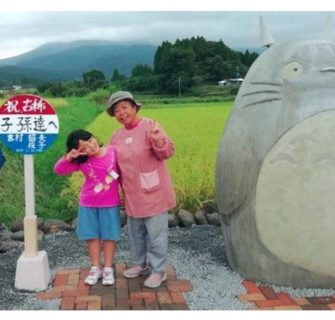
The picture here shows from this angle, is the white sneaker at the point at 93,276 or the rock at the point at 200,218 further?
the rock at the point at 200,218

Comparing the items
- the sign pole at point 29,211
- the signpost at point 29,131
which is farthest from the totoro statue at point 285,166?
the sign pole at point 29,211

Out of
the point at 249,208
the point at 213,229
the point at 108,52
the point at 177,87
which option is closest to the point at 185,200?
the point at 213,229

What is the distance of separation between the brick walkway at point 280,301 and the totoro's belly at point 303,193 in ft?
Result: 0.73

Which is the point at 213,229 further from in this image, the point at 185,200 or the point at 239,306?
the point at 239,306

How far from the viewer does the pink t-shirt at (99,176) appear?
412 centimetres

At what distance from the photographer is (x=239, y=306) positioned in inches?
153

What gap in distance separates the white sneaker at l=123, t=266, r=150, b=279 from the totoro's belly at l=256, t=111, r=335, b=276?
992 millimetres

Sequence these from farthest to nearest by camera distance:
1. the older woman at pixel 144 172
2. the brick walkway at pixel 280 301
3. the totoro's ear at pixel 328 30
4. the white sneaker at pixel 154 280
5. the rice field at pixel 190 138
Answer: the rice field at pixel 190 138, the totoro's ear at pixel 328 30, the white sneaker at pixel 154 280, the older woman at pixel 144 172, the brick walkway at pixel 280 301

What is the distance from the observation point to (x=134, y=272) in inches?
175

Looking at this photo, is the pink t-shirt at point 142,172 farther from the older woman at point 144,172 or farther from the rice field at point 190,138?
the rice field at point 190,138

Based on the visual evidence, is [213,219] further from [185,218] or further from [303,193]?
[303,193]

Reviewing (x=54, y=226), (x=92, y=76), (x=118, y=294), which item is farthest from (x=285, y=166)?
(x=54, y=226)

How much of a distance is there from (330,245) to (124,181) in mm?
1436

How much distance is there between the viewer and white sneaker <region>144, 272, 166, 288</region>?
4.22m
